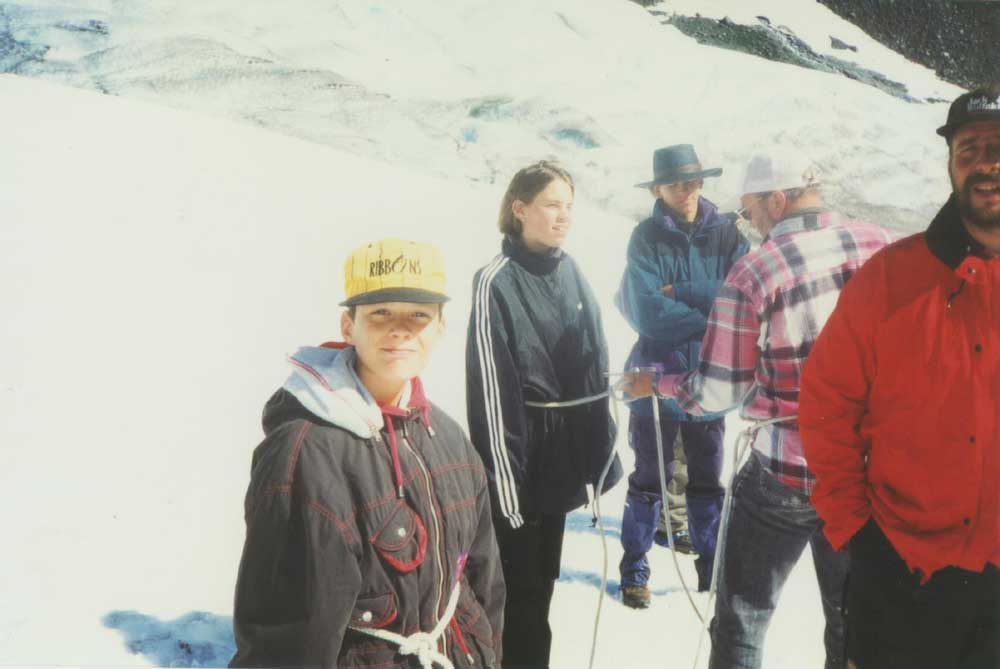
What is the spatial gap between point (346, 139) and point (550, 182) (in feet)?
2.20

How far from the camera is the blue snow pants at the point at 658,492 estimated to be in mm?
2219

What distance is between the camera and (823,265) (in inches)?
66.0

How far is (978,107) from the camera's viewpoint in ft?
4.73

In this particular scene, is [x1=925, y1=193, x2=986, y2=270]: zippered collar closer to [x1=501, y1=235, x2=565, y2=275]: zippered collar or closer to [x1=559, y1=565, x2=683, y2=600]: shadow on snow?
[x1=501, y1=235, x2=565, y2=275]: zippered collar

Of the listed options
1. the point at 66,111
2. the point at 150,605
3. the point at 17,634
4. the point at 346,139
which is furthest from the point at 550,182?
the point at 17,634

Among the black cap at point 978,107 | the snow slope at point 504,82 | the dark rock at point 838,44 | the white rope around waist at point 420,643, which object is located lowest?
the white rope around waist at point 420,643

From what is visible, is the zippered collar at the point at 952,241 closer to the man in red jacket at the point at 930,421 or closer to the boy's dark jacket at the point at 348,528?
the man in red jacket at the point at 930,421

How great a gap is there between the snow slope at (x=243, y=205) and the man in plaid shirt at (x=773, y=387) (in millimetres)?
459

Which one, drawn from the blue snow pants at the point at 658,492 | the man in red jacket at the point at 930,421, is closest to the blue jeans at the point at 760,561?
the man in red jacket at the point at 930,421

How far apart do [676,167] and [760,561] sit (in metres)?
1.10

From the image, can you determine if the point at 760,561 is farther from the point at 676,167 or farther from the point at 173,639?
the point at 173,639

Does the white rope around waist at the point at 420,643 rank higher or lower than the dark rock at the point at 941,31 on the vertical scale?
lower

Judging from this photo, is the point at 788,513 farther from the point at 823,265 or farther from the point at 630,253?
the point at 630,253

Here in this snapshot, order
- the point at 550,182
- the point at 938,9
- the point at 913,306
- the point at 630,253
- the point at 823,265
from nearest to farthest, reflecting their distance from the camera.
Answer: the point at 913,306 → the point at 823,265 → the point at 550,182 → the point at 630,253 → the point at 938,9
